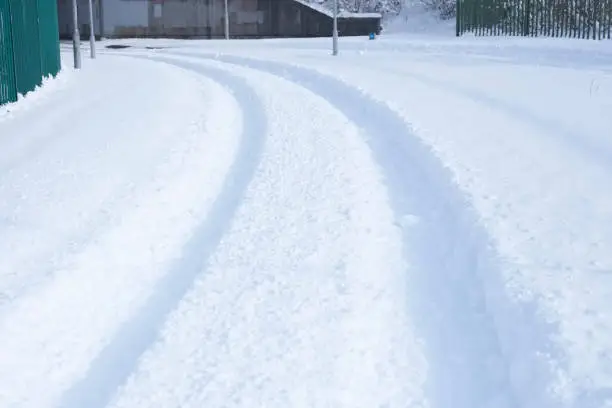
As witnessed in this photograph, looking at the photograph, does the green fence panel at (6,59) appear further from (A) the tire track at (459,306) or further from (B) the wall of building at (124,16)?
(B) the wall of building at (124,16)

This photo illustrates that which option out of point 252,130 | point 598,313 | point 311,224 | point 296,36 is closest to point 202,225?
point 311,224

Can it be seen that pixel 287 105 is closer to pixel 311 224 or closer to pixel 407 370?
pixel 311 224

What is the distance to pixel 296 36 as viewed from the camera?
3566 centimetres

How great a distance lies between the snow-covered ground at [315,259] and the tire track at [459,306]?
1 cm

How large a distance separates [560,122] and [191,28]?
29.9m

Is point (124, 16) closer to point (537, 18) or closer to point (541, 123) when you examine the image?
point (537, 18)

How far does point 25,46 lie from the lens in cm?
1496

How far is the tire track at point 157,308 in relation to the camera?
11.9ft

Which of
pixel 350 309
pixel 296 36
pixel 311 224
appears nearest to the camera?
pixel 350 309

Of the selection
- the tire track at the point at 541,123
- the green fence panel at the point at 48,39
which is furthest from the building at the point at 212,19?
the tire track at the point at 541,123

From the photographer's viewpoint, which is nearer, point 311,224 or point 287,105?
point 311,224

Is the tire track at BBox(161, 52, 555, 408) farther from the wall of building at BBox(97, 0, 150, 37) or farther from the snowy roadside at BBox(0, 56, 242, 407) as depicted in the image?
the wall of building at BBox(97, 0, 150, 37)

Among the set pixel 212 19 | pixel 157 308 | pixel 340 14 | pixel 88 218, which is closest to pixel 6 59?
pixel 88 218

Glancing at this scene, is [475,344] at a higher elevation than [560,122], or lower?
lower
